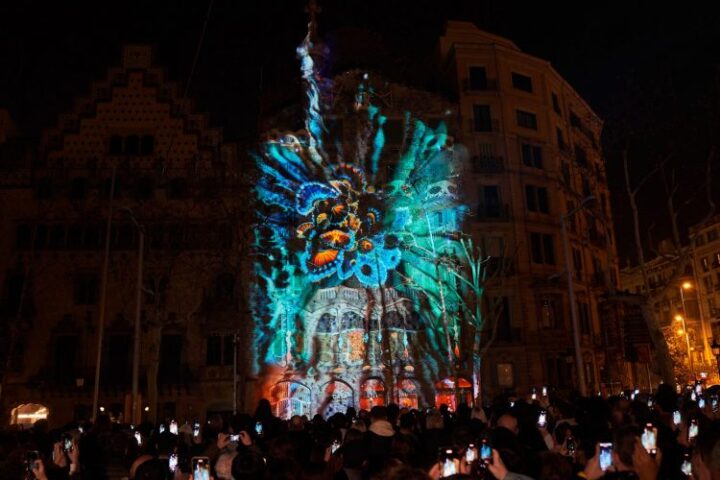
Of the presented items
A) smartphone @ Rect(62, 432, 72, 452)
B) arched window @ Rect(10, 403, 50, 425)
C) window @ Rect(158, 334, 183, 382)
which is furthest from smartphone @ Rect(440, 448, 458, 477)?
arched window @ Rect(10, 403, 50, 425)

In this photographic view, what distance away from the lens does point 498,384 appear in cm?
3981

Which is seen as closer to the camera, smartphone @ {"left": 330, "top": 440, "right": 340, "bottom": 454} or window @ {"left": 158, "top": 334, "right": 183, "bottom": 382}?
smartphone @ {"left": 330, "top": 440, "right": 340, "bottom": 454}

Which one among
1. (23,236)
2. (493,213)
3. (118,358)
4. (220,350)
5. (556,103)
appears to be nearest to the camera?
(118,358)

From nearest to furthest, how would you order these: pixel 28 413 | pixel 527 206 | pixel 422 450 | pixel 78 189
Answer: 1. pixel 422 450
2. pixel 28 413
3. pixel 78 189
4. pixel 527 206

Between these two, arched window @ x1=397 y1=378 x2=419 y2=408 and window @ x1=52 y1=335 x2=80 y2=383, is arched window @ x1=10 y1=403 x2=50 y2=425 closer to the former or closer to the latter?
window @ x1=52 y1=335 x2=80 y2=383

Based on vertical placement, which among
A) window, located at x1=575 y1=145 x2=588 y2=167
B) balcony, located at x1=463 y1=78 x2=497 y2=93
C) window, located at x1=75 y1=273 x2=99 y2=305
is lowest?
window, located at x1=75 y1=273 x2=99 y2=305

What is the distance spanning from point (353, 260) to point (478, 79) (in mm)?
16949

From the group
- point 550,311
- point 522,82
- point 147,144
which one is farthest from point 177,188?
point 522,82

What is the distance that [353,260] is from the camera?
39.3m

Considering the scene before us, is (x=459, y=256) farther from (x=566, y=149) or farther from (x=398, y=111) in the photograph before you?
(x=566, y=149)

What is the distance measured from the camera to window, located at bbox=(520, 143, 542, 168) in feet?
149

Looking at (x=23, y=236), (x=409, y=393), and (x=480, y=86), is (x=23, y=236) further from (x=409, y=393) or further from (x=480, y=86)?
(x=480, y=86)

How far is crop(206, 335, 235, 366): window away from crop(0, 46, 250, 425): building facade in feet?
0.20

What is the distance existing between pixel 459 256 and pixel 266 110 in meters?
17.3
